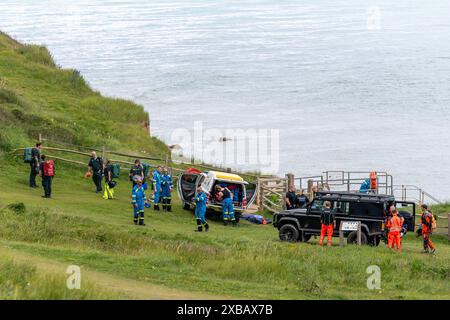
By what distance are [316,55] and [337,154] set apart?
1578 inches

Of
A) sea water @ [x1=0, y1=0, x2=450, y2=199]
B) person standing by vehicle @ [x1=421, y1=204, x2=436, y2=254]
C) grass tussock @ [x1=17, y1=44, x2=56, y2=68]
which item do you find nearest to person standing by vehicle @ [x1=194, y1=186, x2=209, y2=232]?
person standing by vehicle @ [x1=421, y1=204, x2=436, y2=254]

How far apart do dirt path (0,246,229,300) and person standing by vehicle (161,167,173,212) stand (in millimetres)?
11321

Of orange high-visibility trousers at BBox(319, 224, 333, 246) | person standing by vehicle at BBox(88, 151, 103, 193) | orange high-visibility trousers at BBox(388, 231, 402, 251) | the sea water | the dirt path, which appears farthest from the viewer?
the sea water

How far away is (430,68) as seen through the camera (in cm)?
9894

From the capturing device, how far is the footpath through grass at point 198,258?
19.7 m

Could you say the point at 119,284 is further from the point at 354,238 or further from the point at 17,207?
the point at 354,238

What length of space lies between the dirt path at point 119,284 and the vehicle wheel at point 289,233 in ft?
30.2

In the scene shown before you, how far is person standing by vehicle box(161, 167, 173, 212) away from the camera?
32.3 m

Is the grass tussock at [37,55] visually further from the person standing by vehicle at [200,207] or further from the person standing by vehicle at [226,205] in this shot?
the person standing by vehicle at [200,207]

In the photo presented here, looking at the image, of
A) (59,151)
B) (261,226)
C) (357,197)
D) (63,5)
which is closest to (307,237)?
(357,197)

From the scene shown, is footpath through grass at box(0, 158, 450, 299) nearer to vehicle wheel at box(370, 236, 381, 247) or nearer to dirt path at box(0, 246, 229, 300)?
dirt path at box(0, 246, 229, 300)

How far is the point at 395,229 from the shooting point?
1042 inches

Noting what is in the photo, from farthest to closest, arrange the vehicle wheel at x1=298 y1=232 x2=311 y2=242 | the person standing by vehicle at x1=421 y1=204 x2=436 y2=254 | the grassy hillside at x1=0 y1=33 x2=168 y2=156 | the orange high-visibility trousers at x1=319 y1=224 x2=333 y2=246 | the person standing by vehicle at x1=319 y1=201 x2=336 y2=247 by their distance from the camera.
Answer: the grassy hillside at x1=0 y1=33 x2=168 y2=156 → the vehicle wheel at x1=298 y1=232 x2=311 y2=242 → the person standing by vehicle at x1=421 y1=204 x2=436 y2=254 → the orange high-visibility trousers at x1=319 y1=224 x2=333 y2=246 → the person standing by vehicle at x1=319 y1=201 x2=336 y2=247

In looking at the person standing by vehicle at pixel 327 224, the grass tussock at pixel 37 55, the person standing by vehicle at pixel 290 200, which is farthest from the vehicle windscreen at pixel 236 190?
the grass tussock at pixel 37 55
